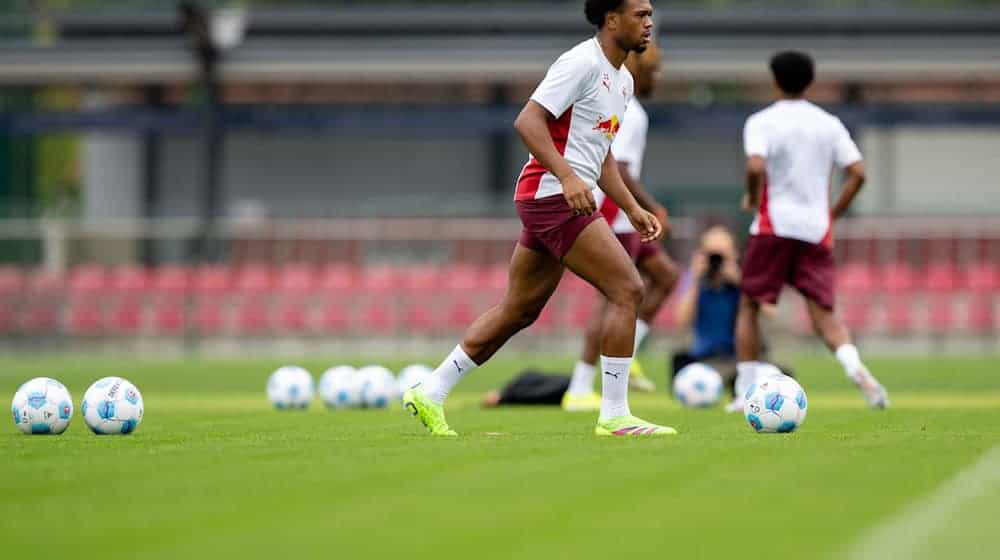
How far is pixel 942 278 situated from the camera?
95.7 feet

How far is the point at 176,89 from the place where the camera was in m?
41.0

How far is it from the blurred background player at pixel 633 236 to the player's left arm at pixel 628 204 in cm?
247

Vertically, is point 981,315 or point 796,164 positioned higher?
point 796,164

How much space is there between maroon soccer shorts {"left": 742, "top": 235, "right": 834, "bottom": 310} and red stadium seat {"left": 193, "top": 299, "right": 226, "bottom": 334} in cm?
1900

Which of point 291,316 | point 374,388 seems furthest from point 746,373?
point 291,316

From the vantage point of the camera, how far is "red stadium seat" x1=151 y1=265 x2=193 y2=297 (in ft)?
100

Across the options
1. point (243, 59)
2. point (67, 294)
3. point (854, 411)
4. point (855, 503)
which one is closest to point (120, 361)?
point (67, 294)

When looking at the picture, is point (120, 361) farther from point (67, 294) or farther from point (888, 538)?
point (888, 538)

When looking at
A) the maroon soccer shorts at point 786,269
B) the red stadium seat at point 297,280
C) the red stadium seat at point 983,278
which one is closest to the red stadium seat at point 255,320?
the red stadium seat at point 297,280

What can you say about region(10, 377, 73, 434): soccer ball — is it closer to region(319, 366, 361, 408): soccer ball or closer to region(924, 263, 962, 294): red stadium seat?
region(319, 366, 361, 408): soccer ball

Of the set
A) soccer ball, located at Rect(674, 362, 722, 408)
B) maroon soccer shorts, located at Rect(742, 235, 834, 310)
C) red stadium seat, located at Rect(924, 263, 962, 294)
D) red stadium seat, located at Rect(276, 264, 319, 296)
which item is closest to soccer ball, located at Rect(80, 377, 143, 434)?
maroon soccer shorts, located at Rect(742, 235, 834, 310)

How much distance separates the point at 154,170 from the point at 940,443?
1337 inches

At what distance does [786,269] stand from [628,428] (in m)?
3.29

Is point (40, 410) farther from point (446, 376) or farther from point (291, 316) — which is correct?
point (291, 316)
